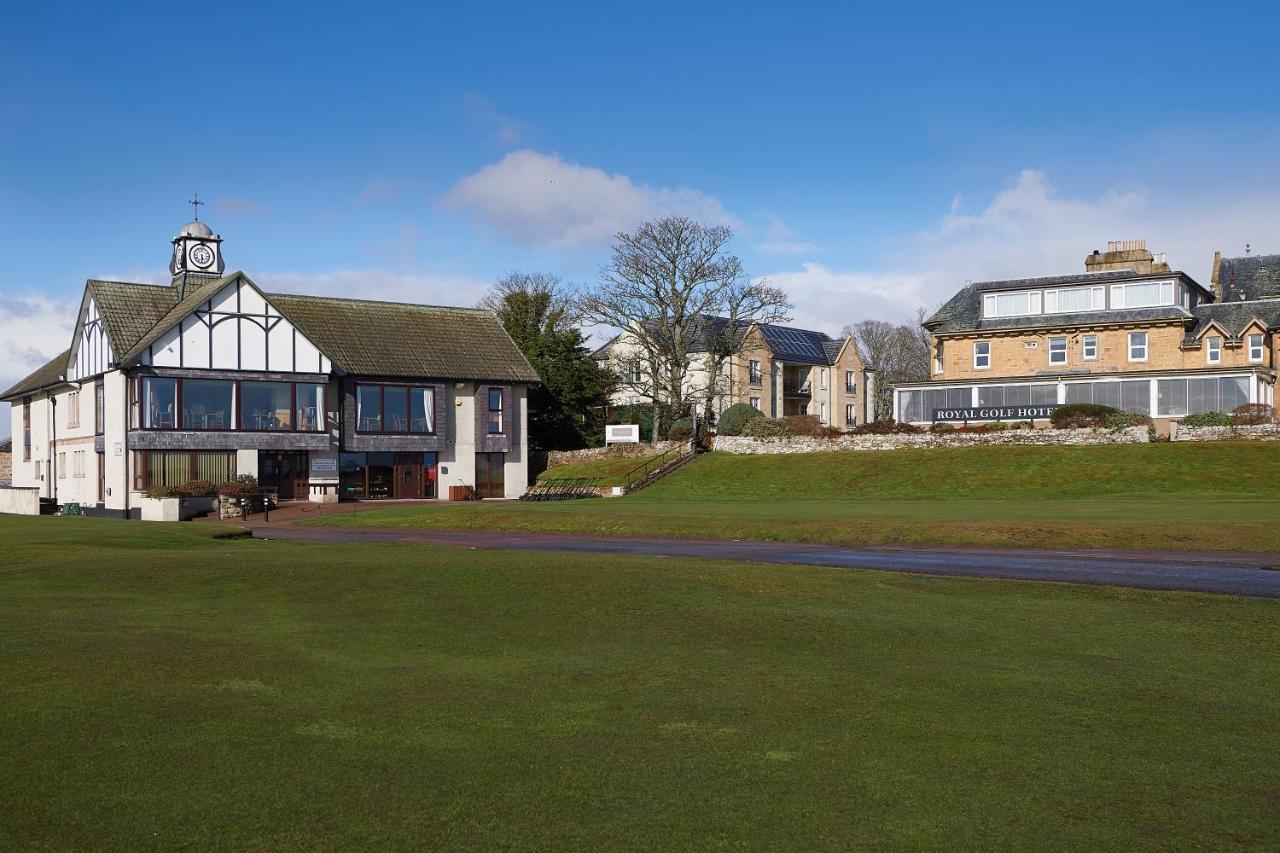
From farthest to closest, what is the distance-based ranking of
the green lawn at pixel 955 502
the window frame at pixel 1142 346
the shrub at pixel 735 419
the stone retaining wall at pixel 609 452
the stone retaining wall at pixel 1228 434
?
the stone retaining wall at pixel 609 452 → the shrub at pixel 735 419 → the window frame at pixel 1142 346 → the stone retaining wall at pixel 1228 434 → the green lawn at pixel 955 502

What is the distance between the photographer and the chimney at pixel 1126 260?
7606 centimetres

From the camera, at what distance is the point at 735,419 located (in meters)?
72.4

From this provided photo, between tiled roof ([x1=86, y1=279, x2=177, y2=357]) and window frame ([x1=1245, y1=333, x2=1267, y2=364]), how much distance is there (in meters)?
59.9

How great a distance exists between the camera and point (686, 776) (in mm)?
8484

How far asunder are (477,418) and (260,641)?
5369 centimetres

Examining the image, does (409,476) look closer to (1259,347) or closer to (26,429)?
(26,429)

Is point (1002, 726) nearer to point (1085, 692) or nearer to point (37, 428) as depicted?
point (1085, 692)

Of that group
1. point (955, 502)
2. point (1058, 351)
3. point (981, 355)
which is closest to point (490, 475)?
point (955, 502)

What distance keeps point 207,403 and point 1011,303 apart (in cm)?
4853

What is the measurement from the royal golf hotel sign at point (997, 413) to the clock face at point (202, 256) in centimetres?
4268

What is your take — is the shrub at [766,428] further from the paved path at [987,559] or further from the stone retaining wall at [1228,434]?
the paved path at [987,559]

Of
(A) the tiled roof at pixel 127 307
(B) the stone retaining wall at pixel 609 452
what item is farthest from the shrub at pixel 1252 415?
(A) the tiled roof at pixel 127 307

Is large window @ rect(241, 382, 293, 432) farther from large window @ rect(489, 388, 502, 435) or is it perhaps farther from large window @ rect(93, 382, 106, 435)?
large window @ rect(489, 388, 502, 435)

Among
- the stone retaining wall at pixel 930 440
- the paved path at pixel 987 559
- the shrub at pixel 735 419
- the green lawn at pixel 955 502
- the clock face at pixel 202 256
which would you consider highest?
the clock face at pixel 202 256
